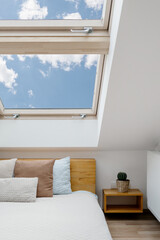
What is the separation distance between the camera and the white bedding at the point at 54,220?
174 cm

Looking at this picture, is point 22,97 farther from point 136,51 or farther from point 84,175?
point 136,51

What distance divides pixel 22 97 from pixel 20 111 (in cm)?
23

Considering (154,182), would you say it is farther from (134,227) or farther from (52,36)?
(52,36)

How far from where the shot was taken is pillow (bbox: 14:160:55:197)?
2.89 metres

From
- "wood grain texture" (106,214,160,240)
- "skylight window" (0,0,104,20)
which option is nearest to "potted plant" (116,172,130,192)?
"wood grain texture" (106,214,160,240)

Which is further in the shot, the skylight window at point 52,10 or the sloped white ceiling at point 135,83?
the skylight window at point 52,10

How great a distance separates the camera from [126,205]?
Answer: 3.46 m

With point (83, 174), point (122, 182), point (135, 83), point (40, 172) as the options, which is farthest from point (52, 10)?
point (122, 182)

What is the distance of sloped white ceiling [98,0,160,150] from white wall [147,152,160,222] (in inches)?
11.9

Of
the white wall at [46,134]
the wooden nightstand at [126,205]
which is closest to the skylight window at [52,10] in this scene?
the white wall at [46,134]

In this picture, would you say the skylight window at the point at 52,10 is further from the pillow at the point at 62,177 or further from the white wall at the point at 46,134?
the pillow at the point at 62,177

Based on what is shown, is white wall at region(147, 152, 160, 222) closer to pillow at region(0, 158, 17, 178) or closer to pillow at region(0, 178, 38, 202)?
pillow at region(0, 178, 38, 202)

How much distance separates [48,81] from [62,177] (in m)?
1.17

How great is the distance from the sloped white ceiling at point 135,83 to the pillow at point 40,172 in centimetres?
76
